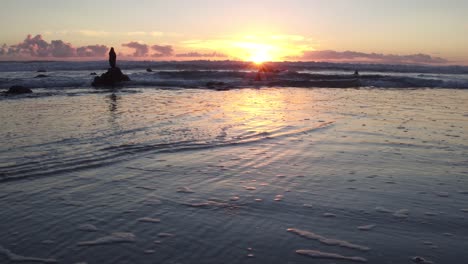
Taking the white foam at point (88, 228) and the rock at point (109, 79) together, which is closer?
the white foam at point (88, 228)

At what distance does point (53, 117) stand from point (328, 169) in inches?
367

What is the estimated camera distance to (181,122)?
39.1ft

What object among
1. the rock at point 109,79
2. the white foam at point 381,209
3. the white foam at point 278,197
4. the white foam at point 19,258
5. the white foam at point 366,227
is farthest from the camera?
the rock at point 109,79

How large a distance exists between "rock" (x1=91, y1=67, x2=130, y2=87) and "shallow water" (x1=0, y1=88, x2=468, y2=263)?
18981 millimetres

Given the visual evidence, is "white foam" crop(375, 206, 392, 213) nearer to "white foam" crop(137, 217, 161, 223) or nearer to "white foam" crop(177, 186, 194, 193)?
"white foam" crop(177, 186, 194, 193)

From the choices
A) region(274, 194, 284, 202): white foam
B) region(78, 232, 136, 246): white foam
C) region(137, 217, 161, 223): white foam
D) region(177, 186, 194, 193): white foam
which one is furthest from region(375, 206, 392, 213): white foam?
region(78, 232, 136, 246): white foam

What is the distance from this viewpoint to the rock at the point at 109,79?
29406 millimetres

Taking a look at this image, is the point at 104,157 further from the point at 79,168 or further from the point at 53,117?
the point at 53,117

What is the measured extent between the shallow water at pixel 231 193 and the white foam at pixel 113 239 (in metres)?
0.02

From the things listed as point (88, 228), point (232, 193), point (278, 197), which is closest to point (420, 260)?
point (278, 197)

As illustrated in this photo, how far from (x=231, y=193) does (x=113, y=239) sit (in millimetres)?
1932

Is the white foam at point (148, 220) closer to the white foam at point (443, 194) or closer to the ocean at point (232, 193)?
the ocean at point (232, 193)

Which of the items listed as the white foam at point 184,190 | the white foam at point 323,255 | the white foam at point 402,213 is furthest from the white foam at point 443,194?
the white foam at point 184,190

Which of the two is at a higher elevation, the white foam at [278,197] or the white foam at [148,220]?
the white foam at [278,197]
